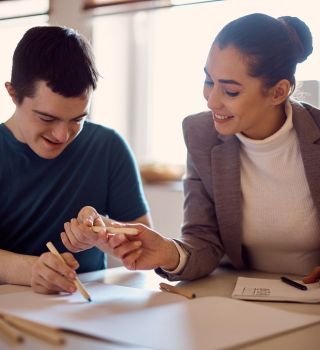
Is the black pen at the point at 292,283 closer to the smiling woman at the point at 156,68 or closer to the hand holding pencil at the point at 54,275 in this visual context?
the hand holding pencil at the point at 54,275

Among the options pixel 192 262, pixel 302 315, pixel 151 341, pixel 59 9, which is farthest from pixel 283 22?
pixel 59 9

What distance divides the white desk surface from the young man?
0.08m

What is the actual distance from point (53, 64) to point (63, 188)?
1.08ft

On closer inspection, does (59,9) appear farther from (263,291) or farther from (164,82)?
(263,291)

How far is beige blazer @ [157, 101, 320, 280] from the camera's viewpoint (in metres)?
1.44

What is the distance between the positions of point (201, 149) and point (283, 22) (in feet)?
1.15

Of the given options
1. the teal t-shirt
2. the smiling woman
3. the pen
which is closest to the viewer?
the pen

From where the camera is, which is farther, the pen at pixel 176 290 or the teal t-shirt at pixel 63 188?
the teal t-shirt at pixel 63 188

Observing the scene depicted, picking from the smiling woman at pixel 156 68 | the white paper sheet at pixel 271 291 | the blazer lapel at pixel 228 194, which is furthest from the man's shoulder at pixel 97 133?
the smiling woman at pixel 156 68

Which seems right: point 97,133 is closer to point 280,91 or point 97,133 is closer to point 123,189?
point 123,189

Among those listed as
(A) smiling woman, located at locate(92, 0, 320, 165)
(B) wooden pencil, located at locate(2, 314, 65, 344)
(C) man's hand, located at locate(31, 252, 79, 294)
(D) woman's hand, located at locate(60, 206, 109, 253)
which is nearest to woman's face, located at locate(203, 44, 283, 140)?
(D) woman's hand, located at locate(60, 206, 109, 253)

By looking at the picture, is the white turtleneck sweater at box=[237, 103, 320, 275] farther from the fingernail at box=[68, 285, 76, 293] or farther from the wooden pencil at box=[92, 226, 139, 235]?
the fingernail at box=[68, 285, 76, 293]

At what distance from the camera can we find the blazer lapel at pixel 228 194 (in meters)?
1.48

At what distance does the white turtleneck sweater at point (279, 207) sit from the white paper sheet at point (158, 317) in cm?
37
